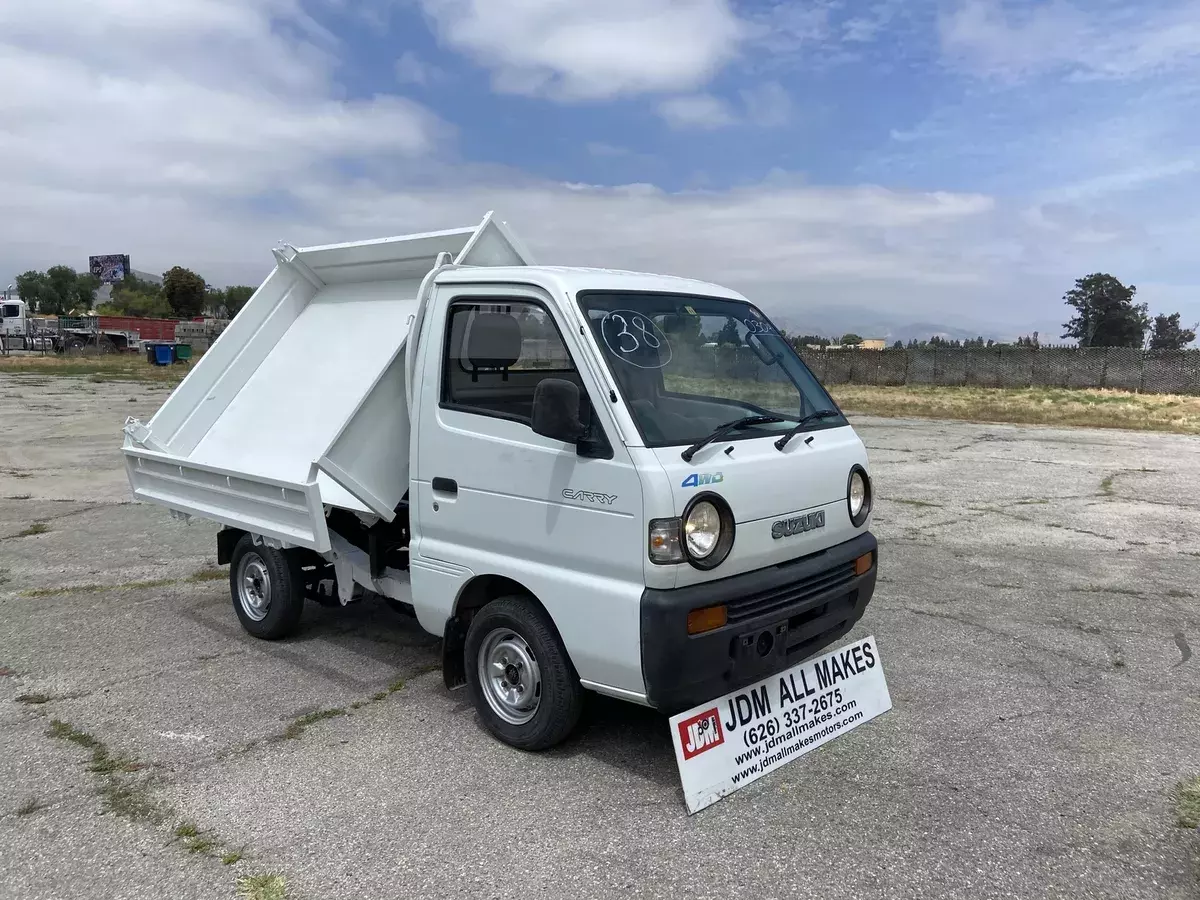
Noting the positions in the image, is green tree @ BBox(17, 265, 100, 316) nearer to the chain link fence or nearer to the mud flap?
the chain link fence

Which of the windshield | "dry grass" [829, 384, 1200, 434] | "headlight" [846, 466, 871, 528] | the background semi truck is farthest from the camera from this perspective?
the background semi truck

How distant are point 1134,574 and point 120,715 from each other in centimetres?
769

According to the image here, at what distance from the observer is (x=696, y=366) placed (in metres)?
4.41

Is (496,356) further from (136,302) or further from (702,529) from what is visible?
(136,302)

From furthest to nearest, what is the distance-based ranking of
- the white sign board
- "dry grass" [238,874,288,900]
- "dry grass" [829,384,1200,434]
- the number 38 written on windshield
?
"dry grass" [829,384,1200,434] → the number 38 written on windshield → the white sign board → "dry grass" [238,874,288,900]

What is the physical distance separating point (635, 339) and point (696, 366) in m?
0.42

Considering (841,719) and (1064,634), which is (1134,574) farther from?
(841,719)

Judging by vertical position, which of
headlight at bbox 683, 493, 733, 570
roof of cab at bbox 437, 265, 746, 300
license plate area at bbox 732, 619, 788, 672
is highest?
roof of cab at bbox 437, 265, 746, 300

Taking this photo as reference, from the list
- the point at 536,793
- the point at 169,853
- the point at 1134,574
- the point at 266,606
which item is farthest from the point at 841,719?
the point at 1134,574

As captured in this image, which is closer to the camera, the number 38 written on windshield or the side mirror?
the side mirror

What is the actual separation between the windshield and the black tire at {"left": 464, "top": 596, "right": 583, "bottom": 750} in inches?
40.5

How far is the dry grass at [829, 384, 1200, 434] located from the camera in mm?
23016

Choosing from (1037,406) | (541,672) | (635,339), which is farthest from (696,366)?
(1037,406)

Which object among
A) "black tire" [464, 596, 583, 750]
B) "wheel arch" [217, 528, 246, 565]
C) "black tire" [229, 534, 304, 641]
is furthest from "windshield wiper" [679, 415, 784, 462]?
"wheel arch" [217, 528, 246, 565]
